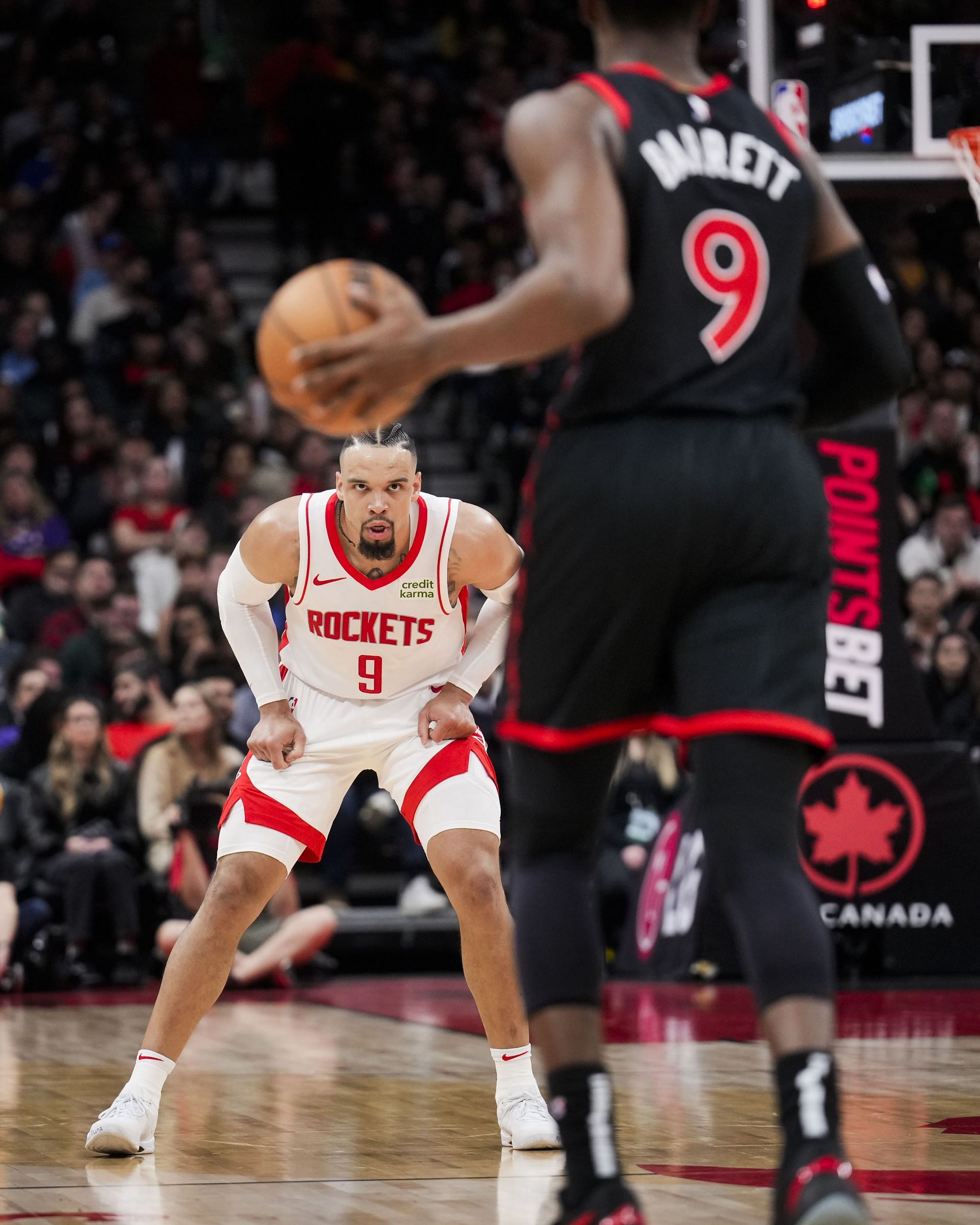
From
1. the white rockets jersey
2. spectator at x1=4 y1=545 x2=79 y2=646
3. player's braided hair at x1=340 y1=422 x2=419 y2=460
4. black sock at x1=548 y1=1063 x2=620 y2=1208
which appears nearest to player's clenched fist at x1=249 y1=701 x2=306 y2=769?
the white rockets jersey

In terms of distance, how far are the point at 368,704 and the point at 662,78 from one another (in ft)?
8.90

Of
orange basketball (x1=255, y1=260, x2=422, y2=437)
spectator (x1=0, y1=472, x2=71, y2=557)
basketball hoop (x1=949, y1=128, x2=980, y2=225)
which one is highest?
basketball hoop (x1=949, y1=128, x2=980, y2=225)

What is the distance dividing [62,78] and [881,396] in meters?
14.9

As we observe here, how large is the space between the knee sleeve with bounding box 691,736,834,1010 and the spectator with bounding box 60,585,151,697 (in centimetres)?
927

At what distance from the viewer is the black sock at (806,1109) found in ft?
9.29

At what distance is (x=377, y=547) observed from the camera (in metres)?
5.46

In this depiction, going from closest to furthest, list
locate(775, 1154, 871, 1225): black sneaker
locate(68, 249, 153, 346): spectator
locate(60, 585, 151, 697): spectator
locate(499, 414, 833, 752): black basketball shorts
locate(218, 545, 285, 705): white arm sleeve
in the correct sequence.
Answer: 1. locate(775, 1154, 871, 1225): black sneaker
2. locate(499, 414, 833, 752): black basketball shorts
3. locate(218, 545, 285, 705): white arm sleeve
4. locate(60, 585, 151, 697): spectator
5. locate(68, 249, 153, 346): spectator

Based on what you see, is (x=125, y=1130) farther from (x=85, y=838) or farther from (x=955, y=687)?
(x=955, y=687)

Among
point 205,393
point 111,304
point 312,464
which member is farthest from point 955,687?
point 111,304

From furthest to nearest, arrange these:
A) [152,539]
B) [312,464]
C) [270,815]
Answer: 1. [312,464]
2. [152,539]
3. [270,815]

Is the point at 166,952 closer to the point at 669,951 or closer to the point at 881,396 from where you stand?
the point at 669,951

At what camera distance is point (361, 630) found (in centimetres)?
553

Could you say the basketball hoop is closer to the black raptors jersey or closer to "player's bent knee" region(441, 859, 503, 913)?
"player's bent knee" region(441, 859, 503, 913)

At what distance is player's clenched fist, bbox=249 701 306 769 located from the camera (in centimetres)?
534
